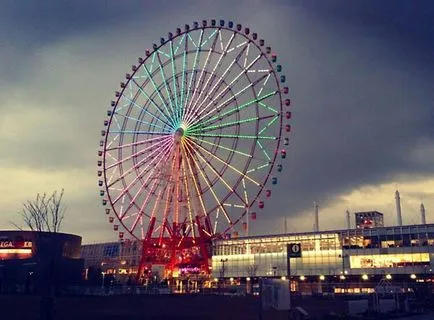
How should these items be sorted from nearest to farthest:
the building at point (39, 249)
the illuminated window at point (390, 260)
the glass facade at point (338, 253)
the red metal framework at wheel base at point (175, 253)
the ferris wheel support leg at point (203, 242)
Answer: the ferris wheel support leg at point (203, 242)
the red metal framework at wheel base at point (175, 253)
the building at point (39, 249)
the illuminated window at point (390, 260)
the glass facade at point (338, 253)

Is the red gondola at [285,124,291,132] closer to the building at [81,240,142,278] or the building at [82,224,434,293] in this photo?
the building at [82,224,434,293]

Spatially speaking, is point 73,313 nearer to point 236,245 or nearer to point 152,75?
point 152,75

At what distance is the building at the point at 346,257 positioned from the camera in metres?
90.5

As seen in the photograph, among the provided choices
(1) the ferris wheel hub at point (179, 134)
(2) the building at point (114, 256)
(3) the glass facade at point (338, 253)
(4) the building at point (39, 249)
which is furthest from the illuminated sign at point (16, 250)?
(2) the building at point (114, 256)

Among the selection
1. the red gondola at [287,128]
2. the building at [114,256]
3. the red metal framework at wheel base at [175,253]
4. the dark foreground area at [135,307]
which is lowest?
the dark foreground area at [135,307]

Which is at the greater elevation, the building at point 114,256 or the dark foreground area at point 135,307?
the building at point 114,256

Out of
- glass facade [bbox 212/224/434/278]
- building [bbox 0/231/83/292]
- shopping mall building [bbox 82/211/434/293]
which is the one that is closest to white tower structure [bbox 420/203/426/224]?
shopping mall building [bbox 82/211/434/293]

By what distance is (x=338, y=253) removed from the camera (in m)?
99.4

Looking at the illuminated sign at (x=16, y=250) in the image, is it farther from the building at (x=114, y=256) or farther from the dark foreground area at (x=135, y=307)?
the building at (x=114, y=256)

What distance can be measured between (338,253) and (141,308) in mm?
68992

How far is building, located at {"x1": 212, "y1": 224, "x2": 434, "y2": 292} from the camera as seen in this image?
3563 inches

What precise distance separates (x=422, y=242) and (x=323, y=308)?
158ft

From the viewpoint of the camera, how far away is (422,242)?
8994cm

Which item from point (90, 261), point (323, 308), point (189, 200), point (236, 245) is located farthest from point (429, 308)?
point (90, 261)
